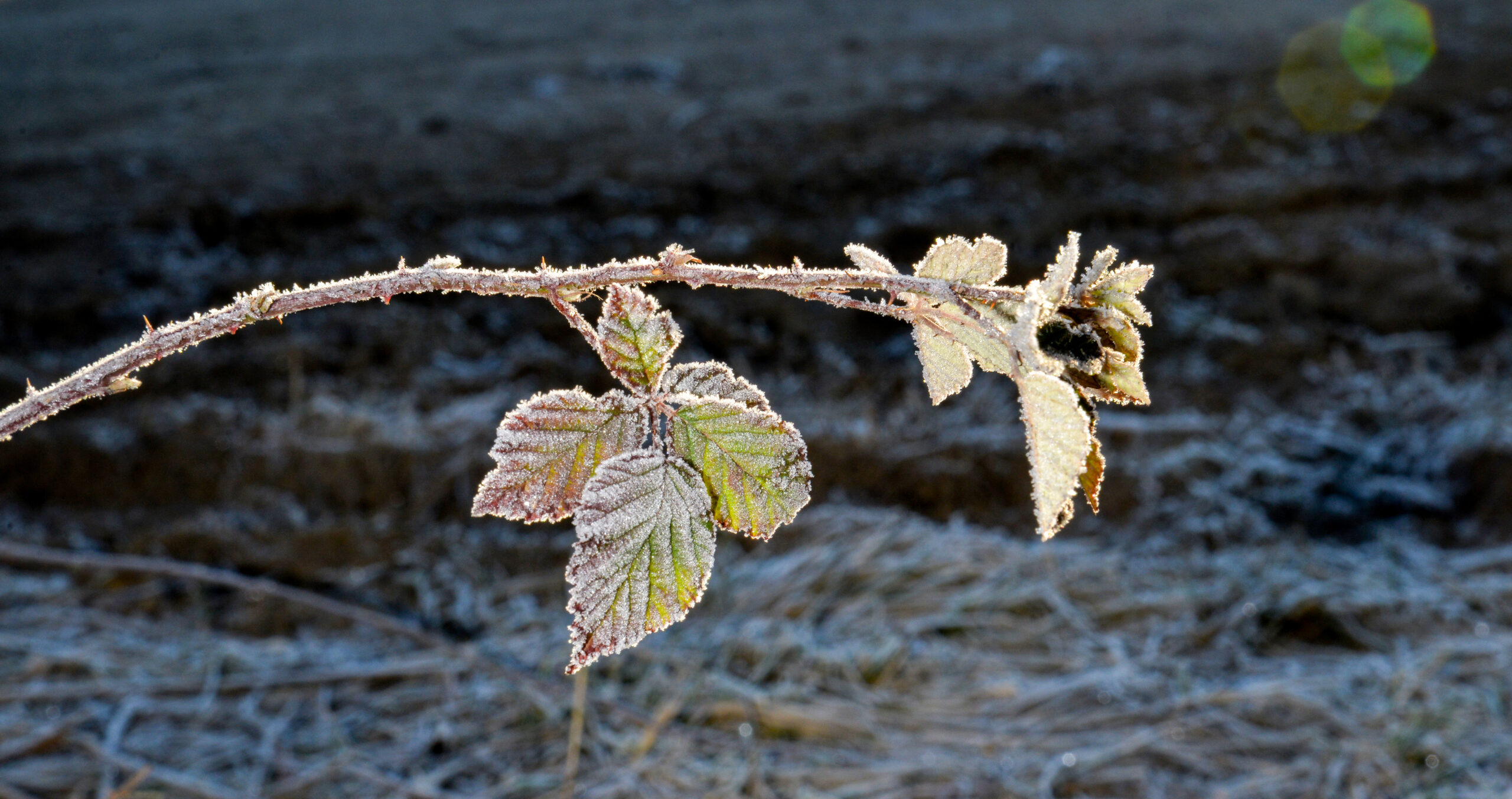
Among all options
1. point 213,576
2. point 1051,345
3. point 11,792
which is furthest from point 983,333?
point 11,792

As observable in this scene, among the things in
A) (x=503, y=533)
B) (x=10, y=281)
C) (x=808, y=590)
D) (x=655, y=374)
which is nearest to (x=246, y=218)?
(x=10, y=281)

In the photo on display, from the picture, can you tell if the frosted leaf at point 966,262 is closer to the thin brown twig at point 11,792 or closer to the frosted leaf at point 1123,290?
the frosted leaf at point 1123,290

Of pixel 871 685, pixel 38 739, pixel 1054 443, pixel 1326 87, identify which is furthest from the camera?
pixel 1326 87

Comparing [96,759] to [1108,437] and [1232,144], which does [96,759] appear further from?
[1232,144]

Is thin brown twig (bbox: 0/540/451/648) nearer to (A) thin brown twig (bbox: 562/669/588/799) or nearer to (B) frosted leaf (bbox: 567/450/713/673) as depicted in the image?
(A) thin brown twig (bbox: 562/669/588/799)

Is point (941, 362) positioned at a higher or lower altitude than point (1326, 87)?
lower

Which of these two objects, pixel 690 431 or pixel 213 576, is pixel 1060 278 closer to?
pixel 690 431

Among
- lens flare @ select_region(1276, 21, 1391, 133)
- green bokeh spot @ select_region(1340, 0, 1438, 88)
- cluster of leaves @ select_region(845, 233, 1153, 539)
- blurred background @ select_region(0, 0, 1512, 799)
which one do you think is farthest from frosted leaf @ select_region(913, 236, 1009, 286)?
green bokeh spot @ select_region(1340, 0, 1438, 88)
